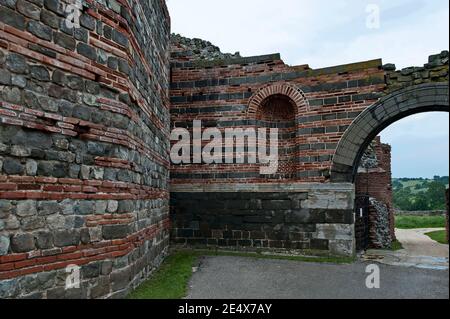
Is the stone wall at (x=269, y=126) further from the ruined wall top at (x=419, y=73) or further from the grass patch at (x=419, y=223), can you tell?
the grass patch at (x=419, y=223)

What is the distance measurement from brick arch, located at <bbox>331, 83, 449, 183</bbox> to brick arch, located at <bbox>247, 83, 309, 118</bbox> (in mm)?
1357

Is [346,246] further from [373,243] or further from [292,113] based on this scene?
[373,243]

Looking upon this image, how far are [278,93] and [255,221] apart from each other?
3379 mm

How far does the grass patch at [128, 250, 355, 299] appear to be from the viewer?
198 inches

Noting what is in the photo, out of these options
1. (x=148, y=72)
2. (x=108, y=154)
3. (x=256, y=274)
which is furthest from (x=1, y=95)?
(x=256, y=274)

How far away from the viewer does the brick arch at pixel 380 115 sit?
7211mm

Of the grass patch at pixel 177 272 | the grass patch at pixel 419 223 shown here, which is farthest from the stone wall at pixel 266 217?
the grass patch at pixel 419 223

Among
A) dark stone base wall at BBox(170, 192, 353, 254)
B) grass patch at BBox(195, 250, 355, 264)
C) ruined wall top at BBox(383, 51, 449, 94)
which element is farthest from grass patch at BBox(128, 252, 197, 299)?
ruined wall top at BBox(383, 51, 449, 94)

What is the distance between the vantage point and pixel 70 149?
13.8 feet

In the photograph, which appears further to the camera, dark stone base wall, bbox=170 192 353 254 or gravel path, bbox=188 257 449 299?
dark stone base wall, bbox=170 192 353 254

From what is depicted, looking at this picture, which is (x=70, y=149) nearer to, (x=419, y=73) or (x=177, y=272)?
(x=177, y=272)

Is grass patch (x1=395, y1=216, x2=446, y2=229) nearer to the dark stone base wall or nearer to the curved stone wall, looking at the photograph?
the dark stone base wall

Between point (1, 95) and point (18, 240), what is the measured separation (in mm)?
1575

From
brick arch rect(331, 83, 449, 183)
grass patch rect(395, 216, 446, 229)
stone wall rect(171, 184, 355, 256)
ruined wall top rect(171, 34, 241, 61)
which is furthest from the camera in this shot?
grass patch rect(395, 216, 446, 229)
